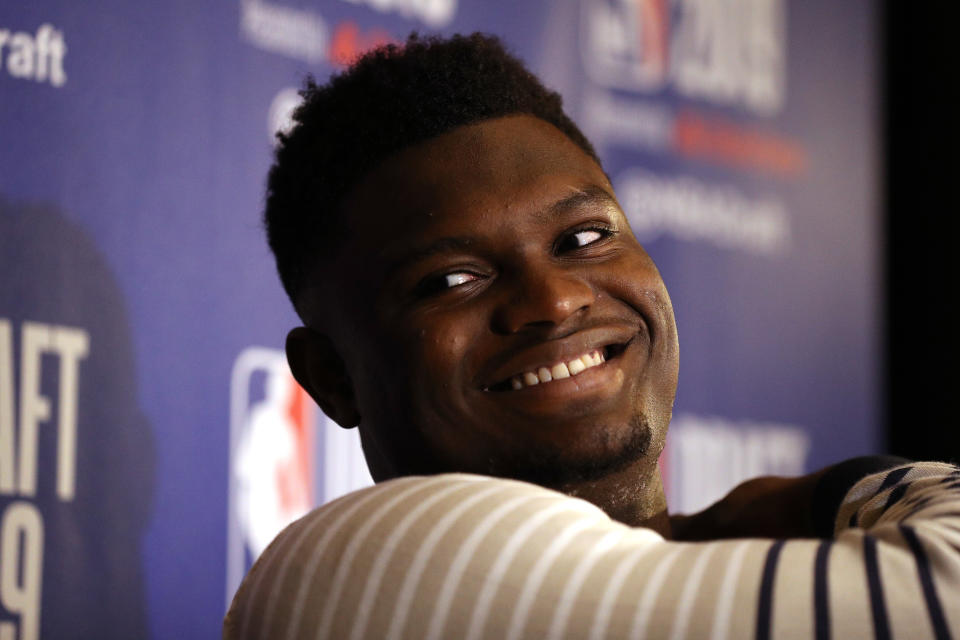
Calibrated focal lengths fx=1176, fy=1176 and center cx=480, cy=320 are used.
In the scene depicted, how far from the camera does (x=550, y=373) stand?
93 cm

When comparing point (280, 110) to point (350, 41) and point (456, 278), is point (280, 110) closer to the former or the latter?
point (350, 41)

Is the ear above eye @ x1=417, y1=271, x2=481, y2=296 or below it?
below

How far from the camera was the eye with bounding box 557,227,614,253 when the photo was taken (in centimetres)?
100

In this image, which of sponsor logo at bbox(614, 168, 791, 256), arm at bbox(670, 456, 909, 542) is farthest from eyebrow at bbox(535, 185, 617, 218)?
sponsor logo at bbox(614, 168, 791, 256)

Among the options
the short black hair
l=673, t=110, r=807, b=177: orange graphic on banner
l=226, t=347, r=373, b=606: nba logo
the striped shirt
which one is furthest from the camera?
l=673, t=110, r=807, b=177: orange graphic on banner

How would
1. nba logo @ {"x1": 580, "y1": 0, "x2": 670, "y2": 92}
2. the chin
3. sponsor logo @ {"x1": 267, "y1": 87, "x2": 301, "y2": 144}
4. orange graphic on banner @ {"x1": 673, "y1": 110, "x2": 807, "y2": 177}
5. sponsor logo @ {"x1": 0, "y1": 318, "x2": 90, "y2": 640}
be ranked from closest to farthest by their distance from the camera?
1. the chin
2. sponsor logo @ {"x1": 0, "y1": 318, "x2": 90, "y2": 640}
3. sponsor logo @ {"x1": 267, "y1": 87, "x2": 301, "y2": 144}
4. nba logo @ {"x1": 580, "y1": 0, "x2": 670, "y2": 92}
5. orange graphic on banner @ {"x1": 673, "y1": 110, "x2": 807, "y2": 177}

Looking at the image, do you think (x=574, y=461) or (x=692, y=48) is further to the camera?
(x=692, y=48)

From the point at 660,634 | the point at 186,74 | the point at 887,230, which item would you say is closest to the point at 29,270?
the point at 186,74

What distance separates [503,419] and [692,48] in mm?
1489

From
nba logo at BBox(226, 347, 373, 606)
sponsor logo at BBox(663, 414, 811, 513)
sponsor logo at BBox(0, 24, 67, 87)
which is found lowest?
sponsor logo at BBox(663, 414, 811, 513)

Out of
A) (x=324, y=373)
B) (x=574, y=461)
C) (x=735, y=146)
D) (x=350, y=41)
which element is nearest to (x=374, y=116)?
(x=324, y=373)

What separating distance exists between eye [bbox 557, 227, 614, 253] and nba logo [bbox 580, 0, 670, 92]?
3.50 ft

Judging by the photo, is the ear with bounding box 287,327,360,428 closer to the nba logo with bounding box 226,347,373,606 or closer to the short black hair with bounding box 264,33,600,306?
the short black hair with bounding box 264,33,600,306

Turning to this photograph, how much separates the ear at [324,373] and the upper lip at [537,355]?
0.64 feet
